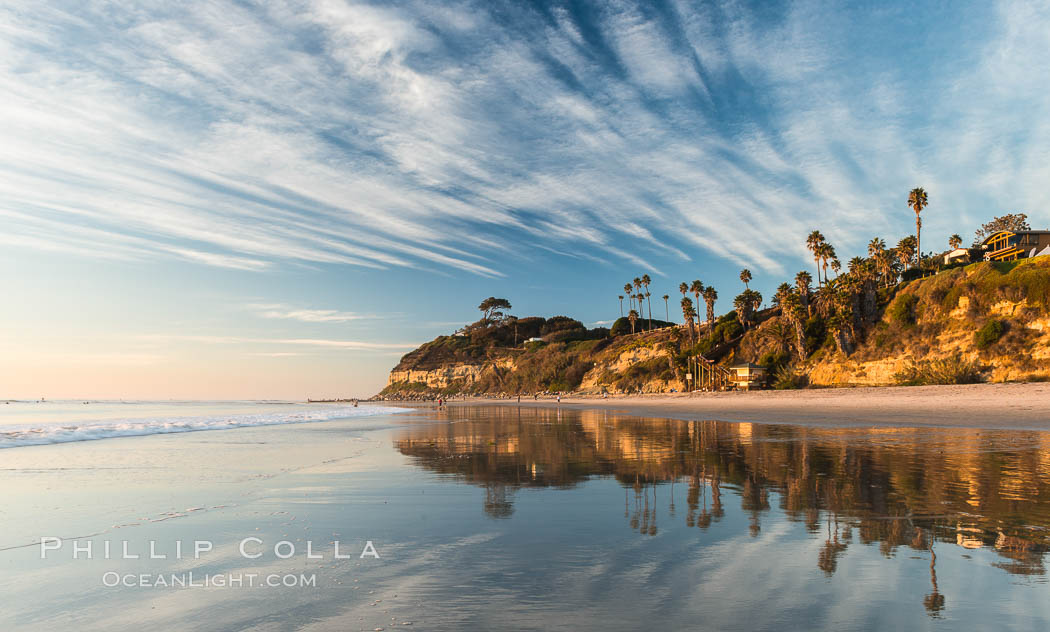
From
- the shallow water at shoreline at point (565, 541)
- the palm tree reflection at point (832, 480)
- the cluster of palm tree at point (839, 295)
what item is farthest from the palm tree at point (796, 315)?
the shallow water at shoreline at point (565, 541)

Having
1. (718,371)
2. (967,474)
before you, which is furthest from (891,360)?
(967,474)

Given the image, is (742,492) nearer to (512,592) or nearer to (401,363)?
(512,592)

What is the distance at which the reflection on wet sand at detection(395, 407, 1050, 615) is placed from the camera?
20.9 ft

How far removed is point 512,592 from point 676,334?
97.4 m

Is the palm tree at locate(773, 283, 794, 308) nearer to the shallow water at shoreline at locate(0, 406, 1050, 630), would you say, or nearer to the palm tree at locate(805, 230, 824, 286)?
the palm tree at locate(805, 230, 824, 286)

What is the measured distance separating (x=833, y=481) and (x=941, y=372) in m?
53.1

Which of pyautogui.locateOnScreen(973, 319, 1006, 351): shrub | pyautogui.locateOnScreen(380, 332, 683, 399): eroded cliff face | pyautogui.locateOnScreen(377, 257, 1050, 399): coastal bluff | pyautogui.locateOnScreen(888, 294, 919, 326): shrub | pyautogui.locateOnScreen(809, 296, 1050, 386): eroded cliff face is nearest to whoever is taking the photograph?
pyautogui.locateOnScreen(809, 296, 1050, 386): eroded cliff face

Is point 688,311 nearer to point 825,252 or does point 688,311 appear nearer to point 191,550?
point 825,252

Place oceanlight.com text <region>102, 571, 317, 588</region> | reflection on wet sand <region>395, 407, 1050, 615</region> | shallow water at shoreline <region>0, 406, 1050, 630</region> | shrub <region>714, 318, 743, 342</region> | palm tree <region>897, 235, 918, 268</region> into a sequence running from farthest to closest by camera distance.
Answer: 1. shrub <region>714, 318, 743, 342</region>
2. palm tree <region>897, 235, 918, 268</region>
3. reflection on wet sand <region>395, 407, 1050, 615</region>
4. oceanlight.com text <region>102, 571, 317, 588</region>
5. shallow water at shoreline <region>0, 406, 1050, 630</region>

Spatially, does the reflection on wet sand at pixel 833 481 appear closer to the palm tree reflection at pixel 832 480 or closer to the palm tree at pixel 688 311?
the palm tree reflection at pixel 832 480

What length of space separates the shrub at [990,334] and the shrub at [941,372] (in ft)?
6.93

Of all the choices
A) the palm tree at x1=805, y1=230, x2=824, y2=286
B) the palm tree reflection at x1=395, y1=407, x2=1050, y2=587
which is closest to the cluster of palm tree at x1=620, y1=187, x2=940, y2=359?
the palm tree at x1=805, y1=230, x2=824, y2=286

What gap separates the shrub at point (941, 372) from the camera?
48.8 m

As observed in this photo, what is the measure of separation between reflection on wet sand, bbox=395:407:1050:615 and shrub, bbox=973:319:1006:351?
39431mm
